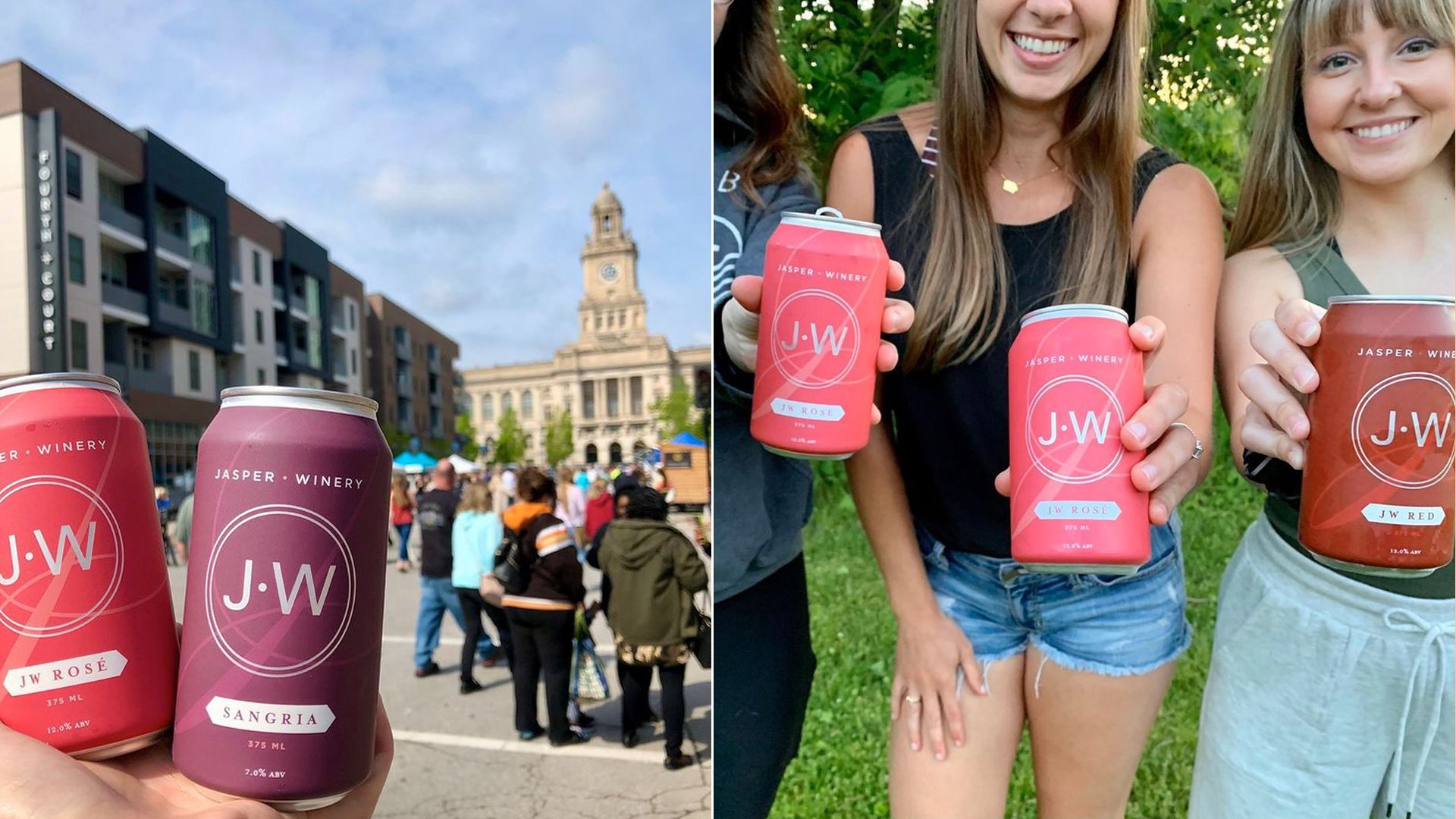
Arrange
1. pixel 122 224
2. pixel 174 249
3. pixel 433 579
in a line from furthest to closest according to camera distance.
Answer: pixel 174 249
pixel 122 224
pixel 433 579

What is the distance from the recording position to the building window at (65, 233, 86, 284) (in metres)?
14.9

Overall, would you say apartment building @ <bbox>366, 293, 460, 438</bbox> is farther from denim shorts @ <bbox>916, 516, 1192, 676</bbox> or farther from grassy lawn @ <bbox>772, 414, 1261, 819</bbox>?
denim shorts @ <bbox>916, 516, 1192, 676</bbox>

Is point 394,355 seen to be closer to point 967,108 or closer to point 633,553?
point 633,553

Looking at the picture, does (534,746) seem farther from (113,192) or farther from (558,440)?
(558,440)

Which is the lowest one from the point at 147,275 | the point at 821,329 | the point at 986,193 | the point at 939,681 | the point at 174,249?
the point at 939,681

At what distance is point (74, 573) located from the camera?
68cm

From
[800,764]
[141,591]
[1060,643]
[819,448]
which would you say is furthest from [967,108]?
[800,764]

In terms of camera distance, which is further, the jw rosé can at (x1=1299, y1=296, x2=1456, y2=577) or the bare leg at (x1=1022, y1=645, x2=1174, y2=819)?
the bare leg at (x1=1022, y1=645, x2=1174, y2=819)

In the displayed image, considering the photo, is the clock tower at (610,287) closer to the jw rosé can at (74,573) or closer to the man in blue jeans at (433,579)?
the man in blue jeans at (433,579)

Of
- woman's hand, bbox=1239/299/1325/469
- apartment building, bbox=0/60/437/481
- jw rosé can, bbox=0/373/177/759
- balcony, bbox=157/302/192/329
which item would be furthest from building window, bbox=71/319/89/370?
woman's hand, bbox=1239/299/1325/469

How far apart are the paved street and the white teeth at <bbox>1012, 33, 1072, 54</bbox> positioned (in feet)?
8.58

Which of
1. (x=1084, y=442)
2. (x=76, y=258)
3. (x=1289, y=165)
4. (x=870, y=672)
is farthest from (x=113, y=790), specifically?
(x=76, y=258)

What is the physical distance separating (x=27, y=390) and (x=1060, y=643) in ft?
3.54

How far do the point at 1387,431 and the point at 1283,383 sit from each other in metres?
0.12
